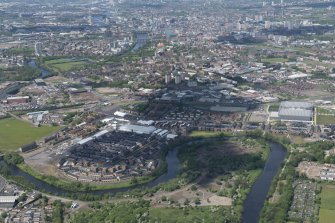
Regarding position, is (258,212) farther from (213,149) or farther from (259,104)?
(259,104)

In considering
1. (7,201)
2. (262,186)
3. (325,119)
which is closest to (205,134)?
(262,186)

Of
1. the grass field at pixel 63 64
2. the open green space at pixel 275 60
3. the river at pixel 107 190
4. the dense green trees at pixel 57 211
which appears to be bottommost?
the river at pixel 107 190

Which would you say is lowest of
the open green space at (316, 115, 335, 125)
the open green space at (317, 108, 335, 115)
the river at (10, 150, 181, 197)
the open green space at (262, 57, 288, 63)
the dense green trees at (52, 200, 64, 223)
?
the river at (10, 150, 181, 197)

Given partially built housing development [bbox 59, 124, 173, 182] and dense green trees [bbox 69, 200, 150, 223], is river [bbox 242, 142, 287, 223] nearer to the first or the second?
dense green trees [bbox 69, 200, 150, 223]

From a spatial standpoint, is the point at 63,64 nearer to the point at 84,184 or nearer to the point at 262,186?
the point at 84,184

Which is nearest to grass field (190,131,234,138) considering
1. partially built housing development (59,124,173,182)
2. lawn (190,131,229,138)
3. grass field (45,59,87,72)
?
lawn (190,131,229,138)

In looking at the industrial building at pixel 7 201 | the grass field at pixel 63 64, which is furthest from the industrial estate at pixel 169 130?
the grass field at pixel 63 64

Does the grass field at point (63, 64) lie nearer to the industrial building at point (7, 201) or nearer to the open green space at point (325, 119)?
the open green space at point (325, 119)
